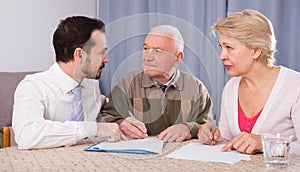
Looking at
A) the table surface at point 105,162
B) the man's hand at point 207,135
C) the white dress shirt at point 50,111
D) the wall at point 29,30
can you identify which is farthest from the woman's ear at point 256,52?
the wall at point 29,30

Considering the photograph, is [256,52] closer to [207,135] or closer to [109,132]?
[207,135]

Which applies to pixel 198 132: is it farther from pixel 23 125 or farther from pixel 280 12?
pixel 280 12

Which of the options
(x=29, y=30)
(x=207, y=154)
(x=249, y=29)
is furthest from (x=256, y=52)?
(x=29, y=30)

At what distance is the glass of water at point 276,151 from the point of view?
47.3 inches

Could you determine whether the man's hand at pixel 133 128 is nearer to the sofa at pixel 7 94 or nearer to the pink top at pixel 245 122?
Result: the pink top at pixel 245 122

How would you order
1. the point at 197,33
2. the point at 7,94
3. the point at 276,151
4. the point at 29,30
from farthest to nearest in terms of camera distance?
the point at 29,30
the point at 7,94
the point at 197,33
the point at 276,151

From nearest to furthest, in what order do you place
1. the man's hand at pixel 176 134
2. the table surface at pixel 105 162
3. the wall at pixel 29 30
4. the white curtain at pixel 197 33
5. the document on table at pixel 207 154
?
the table surface at pixel 105 162 < the document on table at pixel 207 154 < the man's hand at pixel 176 134 < the white curtain at pixel 197 33 < the wall at pixel 29 30

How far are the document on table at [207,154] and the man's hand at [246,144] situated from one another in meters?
0.02

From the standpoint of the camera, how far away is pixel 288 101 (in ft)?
5.23

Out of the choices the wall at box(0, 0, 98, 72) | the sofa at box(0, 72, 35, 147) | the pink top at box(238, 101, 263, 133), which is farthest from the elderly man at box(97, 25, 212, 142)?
the wall at box(0, 0, 98, 72)

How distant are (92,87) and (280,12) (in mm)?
1016

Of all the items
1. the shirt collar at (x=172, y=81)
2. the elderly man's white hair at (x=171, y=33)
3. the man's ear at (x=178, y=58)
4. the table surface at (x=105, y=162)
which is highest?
the elderly man's white hair at (x=171, y=33)

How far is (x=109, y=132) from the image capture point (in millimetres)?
1482

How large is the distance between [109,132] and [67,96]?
0.26m
